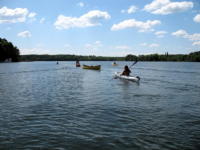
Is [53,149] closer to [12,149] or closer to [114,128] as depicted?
[12,149]

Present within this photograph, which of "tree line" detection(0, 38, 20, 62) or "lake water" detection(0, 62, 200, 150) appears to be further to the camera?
"tree line" detection(0, 38, 20, 62)

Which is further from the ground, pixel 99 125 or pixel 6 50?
pixel 6 50

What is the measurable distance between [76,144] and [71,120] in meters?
3.31

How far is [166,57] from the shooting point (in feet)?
645

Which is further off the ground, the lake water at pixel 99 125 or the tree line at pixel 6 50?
the tree line at pixel 6 50

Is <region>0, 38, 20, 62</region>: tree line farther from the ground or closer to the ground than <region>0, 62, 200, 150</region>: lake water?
farther from the ground

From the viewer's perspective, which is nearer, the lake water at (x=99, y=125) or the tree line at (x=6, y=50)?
the lake water at (x=99, y=125)

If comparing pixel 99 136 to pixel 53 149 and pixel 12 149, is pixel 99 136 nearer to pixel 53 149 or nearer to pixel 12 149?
pixel 53 149

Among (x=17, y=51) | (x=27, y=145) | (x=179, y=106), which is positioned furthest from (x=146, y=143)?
(x=17, y=51)

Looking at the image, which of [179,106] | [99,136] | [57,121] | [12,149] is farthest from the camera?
[179,106]

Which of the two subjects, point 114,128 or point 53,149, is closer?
point 53,149

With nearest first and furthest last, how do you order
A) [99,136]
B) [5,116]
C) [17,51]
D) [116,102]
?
[99,136] < [5,116] < [116,102] < [17,51]

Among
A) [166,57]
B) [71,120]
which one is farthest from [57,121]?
[166,57]

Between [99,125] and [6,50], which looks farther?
[6,50]
